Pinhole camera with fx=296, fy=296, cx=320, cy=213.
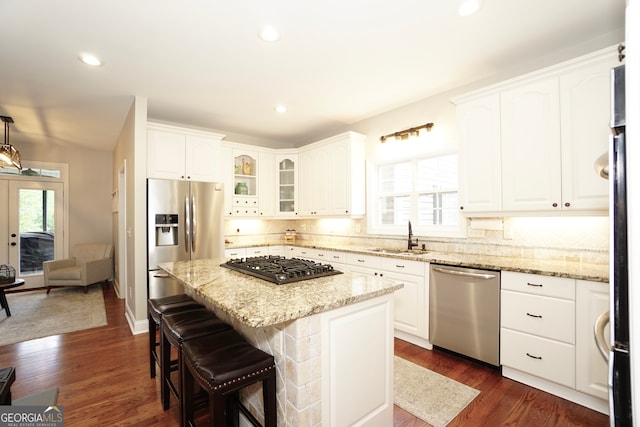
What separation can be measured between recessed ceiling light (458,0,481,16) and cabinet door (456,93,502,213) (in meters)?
0.87

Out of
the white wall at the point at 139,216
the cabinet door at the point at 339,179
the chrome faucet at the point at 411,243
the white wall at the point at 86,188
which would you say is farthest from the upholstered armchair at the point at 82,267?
the chrome faucet at the point at 411,243

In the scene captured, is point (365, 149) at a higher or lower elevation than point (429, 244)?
higher

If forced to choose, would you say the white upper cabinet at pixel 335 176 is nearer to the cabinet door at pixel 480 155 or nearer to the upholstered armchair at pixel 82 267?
the cabinet door at pixel 480 155

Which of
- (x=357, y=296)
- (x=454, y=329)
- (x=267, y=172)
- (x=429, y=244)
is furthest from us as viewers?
(x=267, y=172)

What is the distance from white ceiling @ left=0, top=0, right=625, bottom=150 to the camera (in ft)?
6.51

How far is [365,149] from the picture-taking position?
4.20m

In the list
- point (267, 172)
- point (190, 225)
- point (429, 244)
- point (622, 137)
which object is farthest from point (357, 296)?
point (267, 172)

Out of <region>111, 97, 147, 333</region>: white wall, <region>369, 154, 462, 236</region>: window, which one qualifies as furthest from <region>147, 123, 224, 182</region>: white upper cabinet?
<region>369, 154, 462, 236</region>: window

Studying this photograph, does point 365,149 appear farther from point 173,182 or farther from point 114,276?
point 114,276

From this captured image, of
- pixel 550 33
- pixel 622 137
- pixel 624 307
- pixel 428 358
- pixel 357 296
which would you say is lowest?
pixel 428 358

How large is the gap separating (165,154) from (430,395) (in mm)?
3705

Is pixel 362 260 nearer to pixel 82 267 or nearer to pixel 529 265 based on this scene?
pixel 529 265

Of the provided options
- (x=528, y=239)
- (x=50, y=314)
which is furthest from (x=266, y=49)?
(x=50, y=314)

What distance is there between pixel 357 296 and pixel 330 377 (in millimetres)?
400
